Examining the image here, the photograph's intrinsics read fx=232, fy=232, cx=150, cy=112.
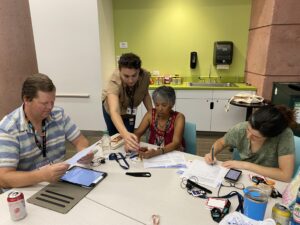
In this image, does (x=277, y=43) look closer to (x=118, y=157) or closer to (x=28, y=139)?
(x=118, y=157)

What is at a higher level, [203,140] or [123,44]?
[123,44]

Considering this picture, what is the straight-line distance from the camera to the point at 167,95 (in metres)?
1.92

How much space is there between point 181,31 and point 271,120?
324cm

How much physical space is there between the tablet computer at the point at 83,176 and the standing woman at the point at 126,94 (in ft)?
1.23

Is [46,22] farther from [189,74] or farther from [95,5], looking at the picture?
[189,74]

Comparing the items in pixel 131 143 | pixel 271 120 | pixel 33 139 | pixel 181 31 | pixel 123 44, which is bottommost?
pixel 131 143

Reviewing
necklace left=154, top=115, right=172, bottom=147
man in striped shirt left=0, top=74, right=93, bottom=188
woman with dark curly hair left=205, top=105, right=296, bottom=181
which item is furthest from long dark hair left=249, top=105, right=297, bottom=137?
man in striped shirt left=0, top=74, right=93, bottom=188

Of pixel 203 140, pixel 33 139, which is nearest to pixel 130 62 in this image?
pixel 33 139

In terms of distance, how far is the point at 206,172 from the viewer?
4.93 ft

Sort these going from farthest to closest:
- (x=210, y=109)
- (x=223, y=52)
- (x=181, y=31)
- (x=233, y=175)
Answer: (x=181, y=31) < (x=223, y=52) < (x=210, y=109) < (x=233, y=175)

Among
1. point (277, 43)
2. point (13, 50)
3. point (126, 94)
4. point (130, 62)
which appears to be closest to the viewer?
point (130, 62)

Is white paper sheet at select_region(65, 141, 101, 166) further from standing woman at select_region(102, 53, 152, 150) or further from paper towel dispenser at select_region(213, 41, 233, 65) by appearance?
paper towel dispenser at select_region(213, 41, 233, 65)

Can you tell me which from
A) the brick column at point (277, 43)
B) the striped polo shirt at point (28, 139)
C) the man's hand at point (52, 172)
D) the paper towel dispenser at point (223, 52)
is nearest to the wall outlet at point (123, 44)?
the paper towel dispenser at point (223, 52)

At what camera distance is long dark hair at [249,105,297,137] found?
57.3 inches
